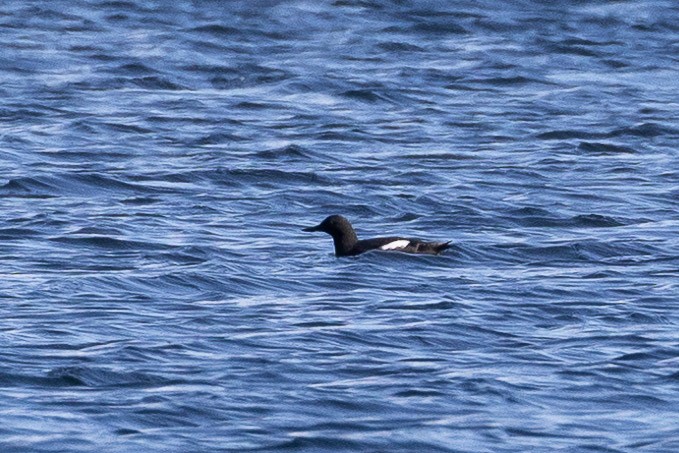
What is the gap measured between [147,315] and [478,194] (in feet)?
21.3

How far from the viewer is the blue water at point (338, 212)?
10133mm

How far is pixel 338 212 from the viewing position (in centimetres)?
1786

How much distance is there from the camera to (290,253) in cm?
1541

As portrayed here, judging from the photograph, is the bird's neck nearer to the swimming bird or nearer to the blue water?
the swimming bird

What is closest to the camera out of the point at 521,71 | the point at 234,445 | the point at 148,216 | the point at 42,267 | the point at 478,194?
the point at 234,445

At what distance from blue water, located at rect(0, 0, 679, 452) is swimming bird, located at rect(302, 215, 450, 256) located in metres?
0.11

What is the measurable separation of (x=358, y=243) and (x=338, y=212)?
2.24 m

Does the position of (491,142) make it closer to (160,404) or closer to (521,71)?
(521,71)

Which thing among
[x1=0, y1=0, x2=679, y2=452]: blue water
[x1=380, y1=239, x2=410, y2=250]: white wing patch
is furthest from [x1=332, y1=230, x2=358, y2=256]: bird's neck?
[x1=380, y1=239, x2=410, y2=250]: white wing patch

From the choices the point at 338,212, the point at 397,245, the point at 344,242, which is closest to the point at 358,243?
the point at 344,242

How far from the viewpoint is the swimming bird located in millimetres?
15109

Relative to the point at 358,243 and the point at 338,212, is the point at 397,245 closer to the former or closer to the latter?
the point at 358,243

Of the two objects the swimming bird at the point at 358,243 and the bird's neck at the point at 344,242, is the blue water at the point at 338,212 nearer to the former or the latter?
the swimming bird at the point at 358,243

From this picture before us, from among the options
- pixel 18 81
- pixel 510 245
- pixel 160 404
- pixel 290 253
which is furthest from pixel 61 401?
pixel 18 81
